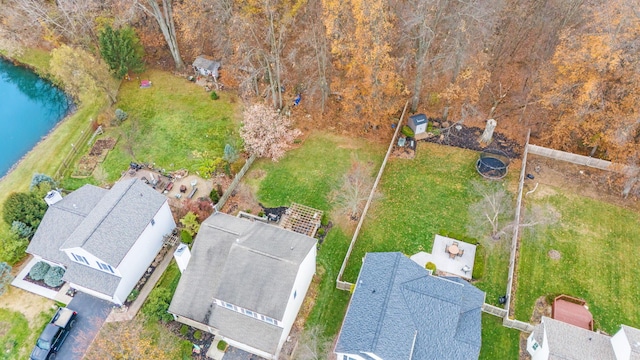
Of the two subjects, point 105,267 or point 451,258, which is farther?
point 451,258

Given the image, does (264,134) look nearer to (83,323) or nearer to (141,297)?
(141,297)

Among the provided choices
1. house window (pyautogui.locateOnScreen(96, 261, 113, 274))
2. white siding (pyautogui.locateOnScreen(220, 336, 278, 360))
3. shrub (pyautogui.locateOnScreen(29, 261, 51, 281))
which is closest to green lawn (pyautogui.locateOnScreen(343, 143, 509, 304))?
white siding (pyautogui.locateOnScreen(220, 336, 278, 360))

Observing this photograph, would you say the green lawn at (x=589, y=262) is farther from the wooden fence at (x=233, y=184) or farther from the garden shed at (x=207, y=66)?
the garden shed at (x=207, y=66)

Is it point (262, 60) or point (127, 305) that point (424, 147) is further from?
point (127, 305)

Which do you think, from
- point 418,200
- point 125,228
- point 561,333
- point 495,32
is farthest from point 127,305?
point 495,32

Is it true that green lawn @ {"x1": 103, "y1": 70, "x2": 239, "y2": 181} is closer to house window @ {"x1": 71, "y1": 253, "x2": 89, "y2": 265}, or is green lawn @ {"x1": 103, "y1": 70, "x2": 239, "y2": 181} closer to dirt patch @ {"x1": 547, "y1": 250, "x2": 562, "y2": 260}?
house window @ {"x1": 71, "y1": 253, "x2": 89, "y2": 265}

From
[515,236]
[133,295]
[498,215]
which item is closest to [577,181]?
[498,215]
